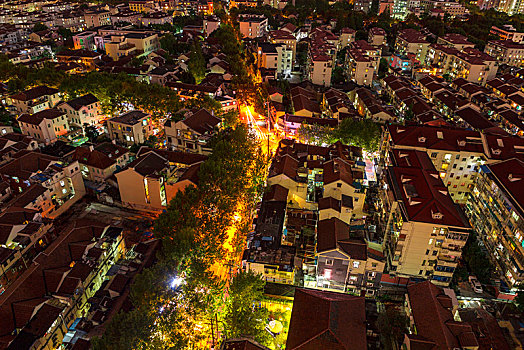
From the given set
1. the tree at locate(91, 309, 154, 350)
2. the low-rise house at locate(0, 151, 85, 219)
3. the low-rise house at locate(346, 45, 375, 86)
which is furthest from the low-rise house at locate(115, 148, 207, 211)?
the low-rise house at locate(346, 45, 375, 86)

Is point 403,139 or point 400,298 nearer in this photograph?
point 400,298

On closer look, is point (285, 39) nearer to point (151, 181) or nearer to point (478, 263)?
point (151, 181)

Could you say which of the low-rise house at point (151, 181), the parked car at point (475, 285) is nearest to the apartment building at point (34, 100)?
the low-rise house at point (151, 181)

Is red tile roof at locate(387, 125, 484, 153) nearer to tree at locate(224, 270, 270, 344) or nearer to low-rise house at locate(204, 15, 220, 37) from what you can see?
tree at locate(224, 270, 270, 344)

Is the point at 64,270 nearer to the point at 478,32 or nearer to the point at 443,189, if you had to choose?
the point at 443,189

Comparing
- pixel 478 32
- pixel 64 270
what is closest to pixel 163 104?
pixel 64 270

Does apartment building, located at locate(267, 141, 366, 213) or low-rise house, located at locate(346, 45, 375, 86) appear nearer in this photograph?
apartment building, located at locate(267, 141, 366, 213)
